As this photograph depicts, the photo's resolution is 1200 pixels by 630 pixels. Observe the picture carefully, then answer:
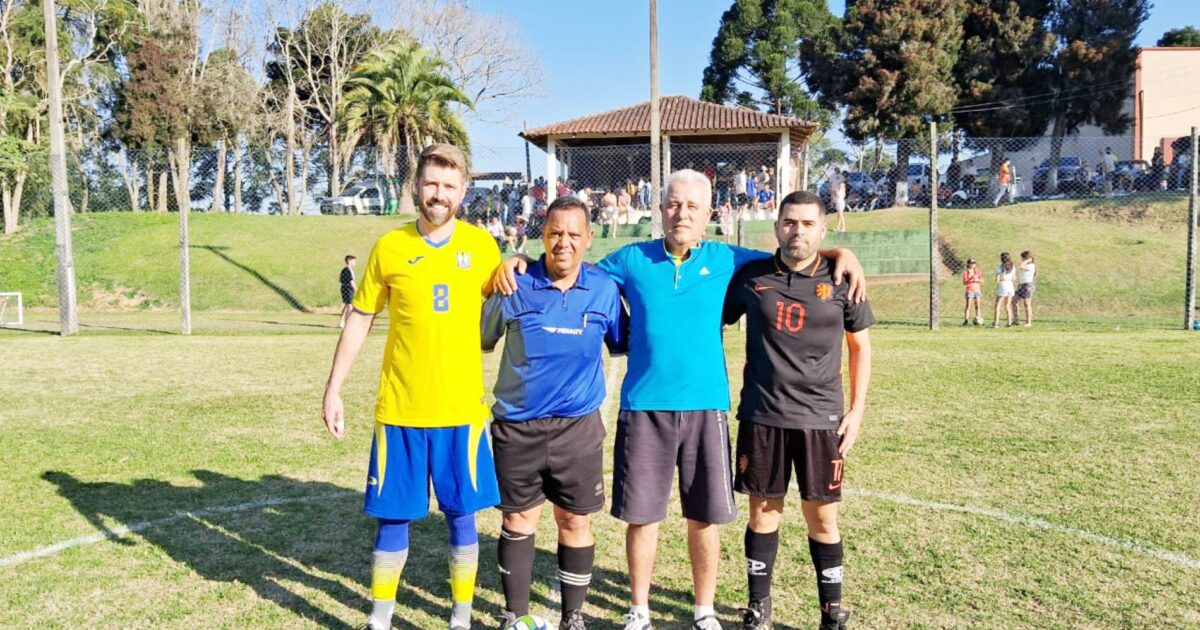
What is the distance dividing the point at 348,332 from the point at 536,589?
1.54m

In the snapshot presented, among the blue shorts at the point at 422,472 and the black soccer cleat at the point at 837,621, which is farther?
the black soccer cleat at the point at 837,621

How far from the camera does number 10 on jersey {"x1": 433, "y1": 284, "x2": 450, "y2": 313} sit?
11.4 feet

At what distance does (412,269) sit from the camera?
3490 mm

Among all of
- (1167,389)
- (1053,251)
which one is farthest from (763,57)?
(1167,389)

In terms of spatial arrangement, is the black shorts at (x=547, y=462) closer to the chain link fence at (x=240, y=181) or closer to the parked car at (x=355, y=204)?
the chain link fence at (x=240, y=181)

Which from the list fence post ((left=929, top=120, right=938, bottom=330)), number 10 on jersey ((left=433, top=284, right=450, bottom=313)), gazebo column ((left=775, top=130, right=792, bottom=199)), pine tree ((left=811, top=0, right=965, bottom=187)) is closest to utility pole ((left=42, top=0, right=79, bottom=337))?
number 10 on jersey ((left=433, top=284, right=450, bottom=313))

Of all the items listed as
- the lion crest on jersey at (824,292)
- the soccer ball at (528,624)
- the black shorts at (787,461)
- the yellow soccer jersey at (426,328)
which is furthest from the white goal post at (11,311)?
the lion crest on jersey at (824,292)

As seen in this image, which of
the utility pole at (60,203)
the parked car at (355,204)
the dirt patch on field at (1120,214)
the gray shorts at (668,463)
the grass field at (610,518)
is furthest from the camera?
the parked car at (355,204)

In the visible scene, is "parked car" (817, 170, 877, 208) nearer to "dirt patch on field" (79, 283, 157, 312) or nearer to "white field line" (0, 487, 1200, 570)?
"dirt patch on field" (79, 283, 157, 312)

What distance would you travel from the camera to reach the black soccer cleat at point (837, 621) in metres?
3.59

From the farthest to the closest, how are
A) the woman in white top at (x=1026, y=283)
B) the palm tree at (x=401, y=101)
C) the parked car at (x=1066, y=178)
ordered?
1. the palm tree at (x=401, y=101)
2. the parked car at (x=1066, y=178)
3. the woman in white top at (x=1026, y=283)

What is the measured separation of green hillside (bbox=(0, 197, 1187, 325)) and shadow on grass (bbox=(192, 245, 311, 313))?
0.18 feet

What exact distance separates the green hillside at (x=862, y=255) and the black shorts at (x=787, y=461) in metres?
14.1

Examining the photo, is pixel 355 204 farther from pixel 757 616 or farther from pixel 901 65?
pixel 757 616
